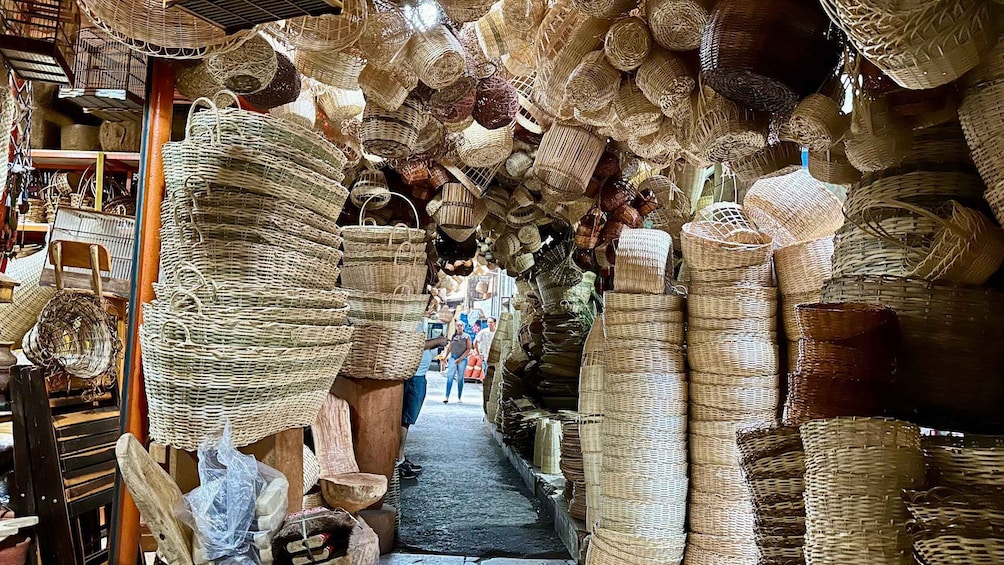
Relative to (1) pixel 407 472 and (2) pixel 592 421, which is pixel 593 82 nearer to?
(2) pixel 592 421

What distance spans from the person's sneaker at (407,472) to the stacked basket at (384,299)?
3186 mm

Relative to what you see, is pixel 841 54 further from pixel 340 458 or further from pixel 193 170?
pixel 340 458

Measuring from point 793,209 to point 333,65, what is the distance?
7.23ft

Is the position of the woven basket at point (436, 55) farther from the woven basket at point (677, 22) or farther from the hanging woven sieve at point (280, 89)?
the woven basket at point (677, 22)

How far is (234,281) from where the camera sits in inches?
98.9

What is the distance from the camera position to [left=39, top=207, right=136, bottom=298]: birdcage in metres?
3.26

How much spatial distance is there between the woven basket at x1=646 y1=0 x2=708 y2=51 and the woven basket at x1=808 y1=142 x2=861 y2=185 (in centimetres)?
57

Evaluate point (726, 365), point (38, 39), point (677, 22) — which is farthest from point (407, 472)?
point (677, 22)

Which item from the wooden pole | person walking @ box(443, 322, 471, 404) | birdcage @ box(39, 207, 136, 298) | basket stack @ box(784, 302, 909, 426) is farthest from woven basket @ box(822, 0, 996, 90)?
person walking @ box(443, 322, 471, 404)

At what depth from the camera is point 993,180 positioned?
146 cm

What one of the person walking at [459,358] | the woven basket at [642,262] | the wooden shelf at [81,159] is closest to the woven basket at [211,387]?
the woven basket at [642,262]


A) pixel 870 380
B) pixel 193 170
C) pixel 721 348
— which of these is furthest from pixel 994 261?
pixel 193 170

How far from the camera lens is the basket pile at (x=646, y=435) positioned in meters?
3.48

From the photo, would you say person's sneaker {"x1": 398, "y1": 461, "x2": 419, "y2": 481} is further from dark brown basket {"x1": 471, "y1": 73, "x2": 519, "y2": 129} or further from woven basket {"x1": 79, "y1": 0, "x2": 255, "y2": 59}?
woven basket {"x1": 79, "y1": 0, "x2": 255, "y2": 59}
